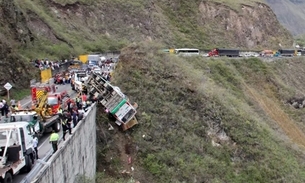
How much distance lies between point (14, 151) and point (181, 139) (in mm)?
16382

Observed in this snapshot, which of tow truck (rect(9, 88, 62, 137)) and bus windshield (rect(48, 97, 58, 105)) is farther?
bus windshield (rect(48, 97, 58, 105))

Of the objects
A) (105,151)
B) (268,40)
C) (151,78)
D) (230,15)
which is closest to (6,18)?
(151,78)

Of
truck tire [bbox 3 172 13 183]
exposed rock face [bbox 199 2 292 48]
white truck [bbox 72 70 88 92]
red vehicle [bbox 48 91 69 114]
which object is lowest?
exposed rock face [bbox 199 2 292 48]

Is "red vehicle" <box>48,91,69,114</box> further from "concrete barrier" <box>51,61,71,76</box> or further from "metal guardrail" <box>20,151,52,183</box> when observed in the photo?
"concrete barrier" <box>51,61,71,76</box>

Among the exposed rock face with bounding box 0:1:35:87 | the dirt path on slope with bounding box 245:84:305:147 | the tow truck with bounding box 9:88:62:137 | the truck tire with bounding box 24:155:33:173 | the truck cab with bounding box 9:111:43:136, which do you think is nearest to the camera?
the truck tire with bounding box 24:155:33:173

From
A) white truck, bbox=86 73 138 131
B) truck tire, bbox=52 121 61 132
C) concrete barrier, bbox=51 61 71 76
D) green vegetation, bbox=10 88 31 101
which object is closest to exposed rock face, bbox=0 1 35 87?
green vegetation, bbox=10 88 31 101

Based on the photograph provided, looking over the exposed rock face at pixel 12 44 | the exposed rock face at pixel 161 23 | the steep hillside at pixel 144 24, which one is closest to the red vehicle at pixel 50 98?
the exposed rock face at pixel 12 44

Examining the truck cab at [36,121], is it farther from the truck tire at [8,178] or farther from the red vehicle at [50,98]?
the truck tire at [8,178]

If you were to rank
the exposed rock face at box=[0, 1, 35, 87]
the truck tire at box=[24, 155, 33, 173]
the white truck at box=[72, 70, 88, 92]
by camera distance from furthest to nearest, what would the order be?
the exposed rock face at box=[0, 1, 35, 87] → the white truck at box=[72, 70, 88, 92] → the truck tire at box=[24, 155, 33, 173]

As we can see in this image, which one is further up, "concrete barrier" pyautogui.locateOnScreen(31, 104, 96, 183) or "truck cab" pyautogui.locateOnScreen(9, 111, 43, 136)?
"truck cab" pyautogui.locateOnScreen(9, 111, 43, 136)

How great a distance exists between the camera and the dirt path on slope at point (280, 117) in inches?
1826

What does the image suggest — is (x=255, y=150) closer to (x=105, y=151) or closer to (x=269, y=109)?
(x=105, y=151)

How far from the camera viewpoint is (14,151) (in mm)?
15789

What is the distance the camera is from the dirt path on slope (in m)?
46.4
